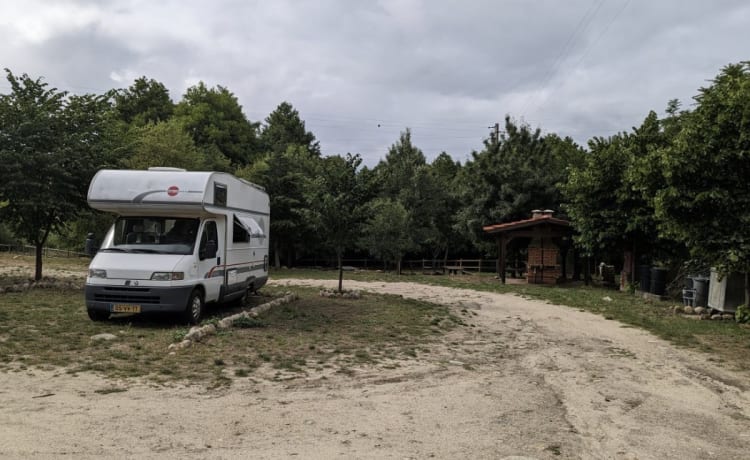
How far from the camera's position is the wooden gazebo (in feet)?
79.3

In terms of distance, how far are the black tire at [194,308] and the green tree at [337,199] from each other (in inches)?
212

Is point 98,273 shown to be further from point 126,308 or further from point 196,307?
point 196,307

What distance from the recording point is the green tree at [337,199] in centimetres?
1484

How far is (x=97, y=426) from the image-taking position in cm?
473

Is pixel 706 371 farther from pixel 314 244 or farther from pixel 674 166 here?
pixel 314 244

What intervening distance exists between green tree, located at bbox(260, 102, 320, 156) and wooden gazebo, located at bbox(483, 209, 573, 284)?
85.2 ft

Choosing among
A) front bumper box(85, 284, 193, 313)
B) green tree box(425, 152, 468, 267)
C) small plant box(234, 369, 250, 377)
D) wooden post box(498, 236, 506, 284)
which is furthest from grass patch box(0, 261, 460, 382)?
green tree box(425, 152, 468, 267)

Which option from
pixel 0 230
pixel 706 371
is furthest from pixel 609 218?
pixel 0 230

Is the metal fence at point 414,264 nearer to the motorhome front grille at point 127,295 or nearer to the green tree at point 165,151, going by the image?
the green tree at point 165,151

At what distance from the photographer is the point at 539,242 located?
25547mm

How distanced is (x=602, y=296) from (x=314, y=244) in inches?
834

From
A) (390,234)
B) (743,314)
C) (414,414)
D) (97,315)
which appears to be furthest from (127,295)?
(390,234)

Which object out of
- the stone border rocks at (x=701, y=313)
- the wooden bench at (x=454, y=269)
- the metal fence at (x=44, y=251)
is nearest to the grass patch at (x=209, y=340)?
the stone border rocks at (x=701, y=313)

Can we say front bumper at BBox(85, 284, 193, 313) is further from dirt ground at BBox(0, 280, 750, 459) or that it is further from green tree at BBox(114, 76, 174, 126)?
green tree at BBox(114, 76, 174, 126)
